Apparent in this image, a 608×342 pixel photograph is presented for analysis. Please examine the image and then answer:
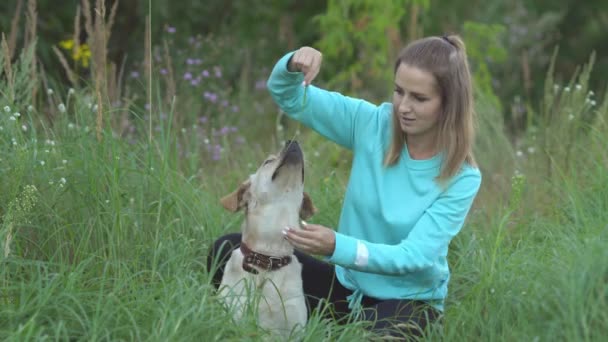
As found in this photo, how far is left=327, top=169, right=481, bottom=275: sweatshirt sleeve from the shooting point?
349 cm

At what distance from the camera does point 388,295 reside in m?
3.88

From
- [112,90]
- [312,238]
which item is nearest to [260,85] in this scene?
[112,90]

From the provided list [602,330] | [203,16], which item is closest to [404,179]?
[602,330]

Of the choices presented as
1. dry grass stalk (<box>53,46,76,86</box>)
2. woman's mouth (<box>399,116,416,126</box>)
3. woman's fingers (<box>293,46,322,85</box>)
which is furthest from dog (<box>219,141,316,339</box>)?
dry grass stalk (<box>53,46,76,86</box>)

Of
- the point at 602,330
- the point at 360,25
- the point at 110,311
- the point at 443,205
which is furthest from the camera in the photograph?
the point at 360,25

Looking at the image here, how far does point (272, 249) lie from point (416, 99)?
86cm

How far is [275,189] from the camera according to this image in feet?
12.6

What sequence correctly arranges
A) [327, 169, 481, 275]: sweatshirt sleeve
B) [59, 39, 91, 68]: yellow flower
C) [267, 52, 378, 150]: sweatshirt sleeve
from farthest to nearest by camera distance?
[59, 39, 91, 68]: yellow flower < [267, 52, 378, 150]: sweatshirt sleeve < [327, 169, 481, 275]: sweatshirt sleeve

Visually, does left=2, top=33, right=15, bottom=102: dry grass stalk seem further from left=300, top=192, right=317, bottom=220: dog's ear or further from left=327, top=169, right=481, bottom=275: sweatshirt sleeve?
left=327, top=169, right=481, bottom=275: sweatshirt sleeve

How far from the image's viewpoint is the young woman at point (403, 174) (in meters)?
3.67

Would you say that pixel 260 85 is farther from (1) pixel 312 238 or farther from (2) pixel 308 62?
(1) pixel 312 238

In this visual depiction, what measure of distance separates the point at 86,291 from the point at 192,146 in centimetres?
251

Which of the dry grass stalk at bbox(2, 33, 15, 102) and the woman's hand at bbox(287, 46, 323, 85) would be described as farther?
the dry grass stalk at bbox(2, 33, 15, 102)

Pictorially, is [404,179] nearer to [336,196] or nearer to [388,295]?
[388,295]
